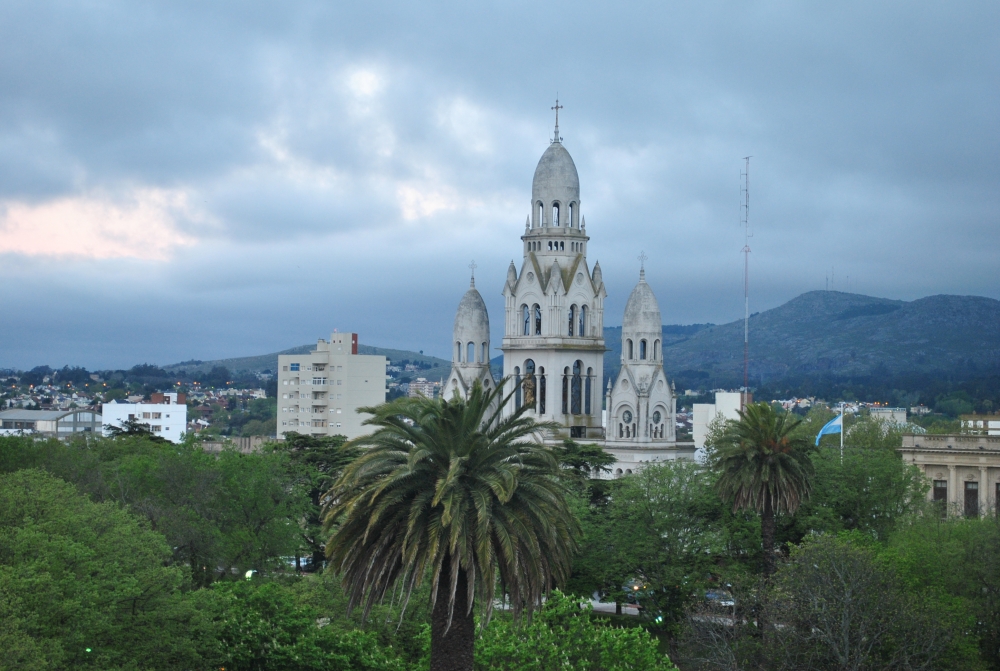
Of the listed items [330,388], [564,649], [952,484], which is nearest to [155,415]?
[330,388]

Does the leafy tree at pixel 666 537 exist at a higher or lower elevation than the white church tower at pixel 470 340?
lower

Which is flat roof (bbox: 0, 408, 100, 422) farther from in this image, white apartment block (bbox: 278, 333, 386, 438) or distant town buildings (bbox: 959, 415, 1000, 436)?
distant town buildings (bbox: 959, 415, 1000, 436)

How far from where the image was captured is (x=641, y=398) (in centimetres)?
10025

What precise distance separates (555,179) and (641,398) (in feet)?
55.6

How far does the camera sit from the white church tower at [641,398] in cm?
9988

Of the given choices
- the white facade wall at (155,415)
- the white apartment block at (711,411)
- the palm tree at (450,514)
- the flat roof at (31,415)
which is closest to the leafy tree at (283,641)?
→ the palm tree at (450,514)

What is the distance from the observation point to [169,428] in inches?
7165

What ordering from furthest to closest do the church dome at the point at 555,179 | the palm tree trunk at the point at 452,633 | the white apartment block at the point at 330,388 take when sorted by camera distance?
the white apartment block at the point at 330,388
the church dome at the point at 555,179
the palm tree trunk at the point at 452,633

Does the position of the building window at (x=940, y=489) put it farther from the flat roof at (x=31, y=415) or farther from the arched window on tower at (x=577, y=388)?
the flat roof at (x=31, y=415)

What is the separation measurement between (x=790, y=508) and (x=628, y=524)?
453 inches

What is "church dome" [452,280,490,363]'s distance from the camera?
10462 centimetres

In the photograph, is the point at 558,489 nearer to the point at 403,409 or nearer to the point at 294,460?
the point at 403,409

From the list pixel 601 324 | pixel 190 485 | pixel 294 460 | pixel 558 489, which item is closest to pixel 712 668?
pixel 558 489

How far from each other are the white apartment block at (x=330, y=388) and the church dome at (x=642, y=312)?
66251 mm
